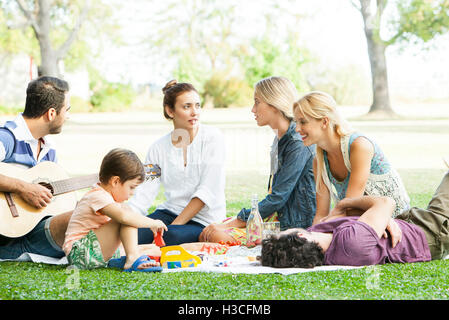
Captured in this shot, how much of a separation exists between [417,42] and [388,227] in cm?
1816

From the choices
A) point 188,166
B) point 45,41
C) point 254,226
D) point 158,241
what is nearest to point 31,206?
point 158,241

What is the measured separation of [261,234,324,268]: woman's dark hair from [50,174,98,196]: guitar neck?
56.1 inches

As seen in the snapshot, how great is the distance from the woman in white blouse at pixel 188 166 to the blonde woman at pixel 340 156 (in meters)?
0.85

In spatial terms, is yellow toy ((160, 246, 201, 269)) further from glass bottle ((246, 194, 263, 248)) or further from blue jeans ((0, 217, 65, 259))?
blue jeans ((0, 217, 65, 259))

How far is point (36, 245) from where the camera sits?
404 centimetres

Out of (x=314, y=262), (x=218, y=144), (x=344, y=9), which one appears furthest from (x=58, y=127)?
(x=344, y=9)

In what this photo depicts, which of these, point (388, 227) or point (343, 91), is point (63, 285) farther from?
point (343, 91)

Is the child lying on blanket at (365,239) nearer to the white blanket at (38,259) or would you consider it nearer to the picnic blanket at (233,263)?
the picnic blanket at (233,263)

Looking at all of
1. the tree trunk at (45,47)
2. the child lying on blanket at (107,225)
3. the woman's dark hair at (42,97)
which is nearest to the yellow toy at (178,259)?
the child lying on blanket at (107,225)

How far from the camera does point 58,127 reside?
4320 millimetres

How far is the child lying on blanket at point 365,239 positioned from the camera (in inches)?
137

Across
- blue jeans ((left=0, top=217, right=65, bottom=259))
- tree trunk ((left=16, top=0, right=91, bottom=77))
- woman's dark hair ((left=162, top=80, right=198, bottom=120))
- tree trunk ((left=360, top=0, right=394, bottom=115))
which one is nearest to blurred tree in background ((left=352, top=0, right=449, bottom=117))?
tree trunk ((left=360, top=0, right=394, bottom=115))

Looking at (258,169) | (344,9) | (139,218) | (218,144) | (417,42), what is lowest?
(258,169)
